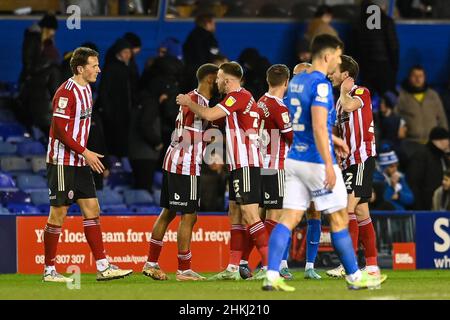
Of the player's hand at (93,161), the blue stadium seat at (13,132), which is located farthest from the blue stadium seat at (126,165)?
the player's hand at (93,161)

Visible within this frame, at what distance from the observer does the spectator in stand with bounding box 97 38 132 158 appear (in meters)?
19.5

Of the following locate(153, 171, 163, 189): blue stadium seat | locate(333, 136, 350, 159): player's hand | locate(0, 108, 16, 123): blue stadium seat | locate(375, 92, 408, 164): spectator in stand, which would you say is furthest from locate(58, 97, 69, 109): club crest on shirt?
locate(375, 92, 408, 164): spectator in stand

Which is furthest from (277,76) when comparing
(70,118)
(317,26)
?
(317,26)

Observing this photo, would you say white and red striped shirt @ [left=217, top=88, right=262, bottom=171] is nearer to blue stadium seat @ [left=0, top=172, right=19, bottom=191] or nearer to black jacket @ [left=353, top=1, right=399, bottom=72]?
blue stadium seat @ [left=0, top=172, right=19, bottom=191]

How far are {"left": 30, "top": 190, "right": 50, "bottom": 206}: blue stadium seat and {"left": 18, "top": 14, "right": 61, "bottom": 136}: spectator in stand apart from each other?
3.64 ft

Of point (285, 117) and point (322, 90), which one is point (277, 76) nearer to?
point (285, 117)

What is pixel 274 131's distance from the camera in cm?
1485

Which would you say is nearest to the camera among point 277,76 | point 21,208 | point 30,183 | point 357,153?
point 357,153

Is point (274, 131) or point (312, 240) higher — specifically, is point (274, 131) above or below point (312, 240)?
above

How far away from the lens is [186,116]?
47.5 ft

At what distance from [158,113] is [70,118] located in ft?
18.1
